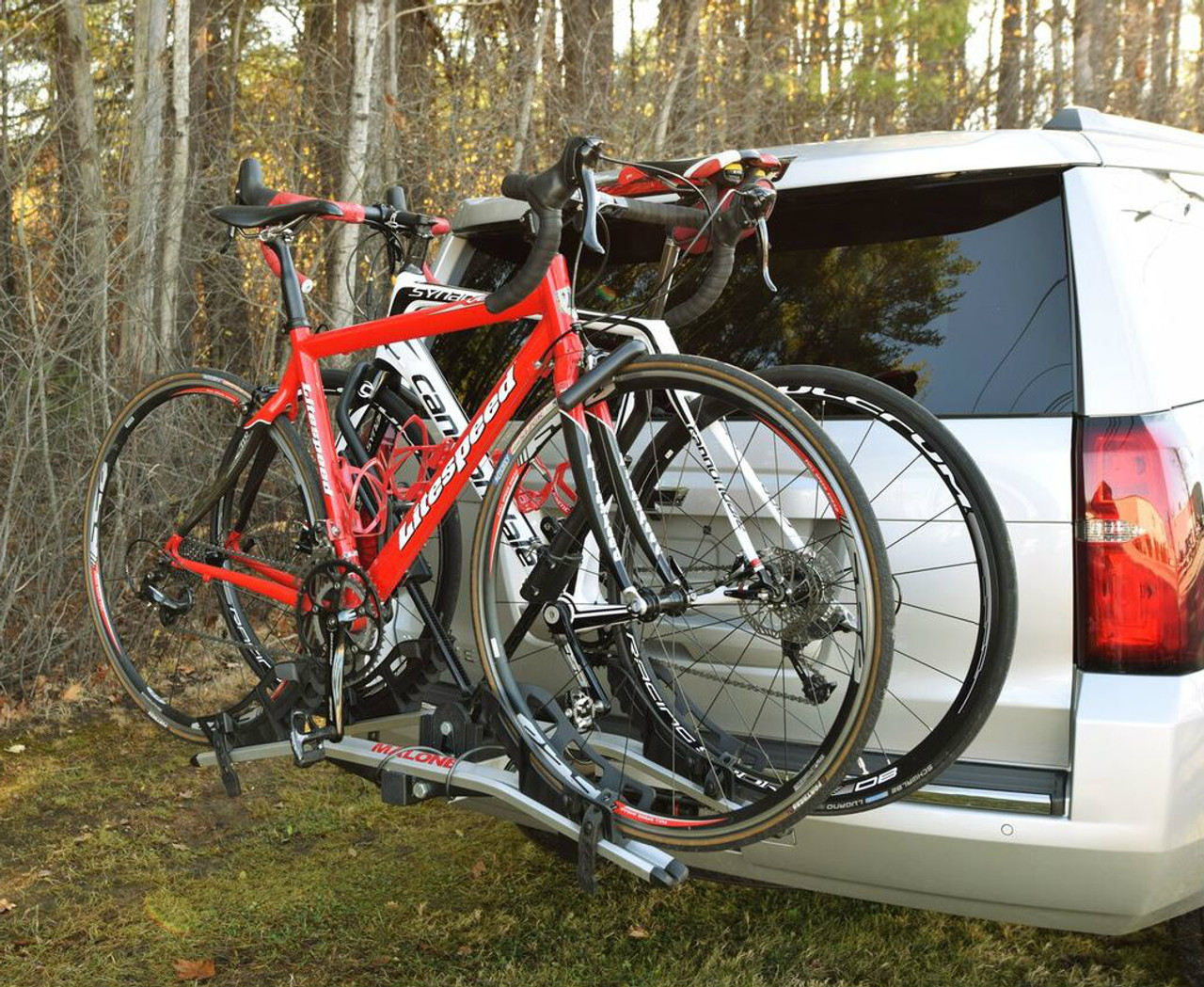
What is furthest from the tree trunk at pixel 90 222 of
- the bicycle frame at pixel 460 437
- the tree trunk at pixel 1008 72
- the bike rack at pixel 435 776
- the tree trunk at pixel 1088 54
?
the tree trunk at pixel 1088 54

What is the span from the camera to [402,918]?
12.0 feet

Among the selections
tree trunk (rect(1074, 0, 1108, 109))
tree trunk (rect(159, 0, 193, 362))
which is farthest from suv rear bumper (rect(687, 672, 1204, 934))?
tree trunk (rect(1074, 0, 1108, 109))

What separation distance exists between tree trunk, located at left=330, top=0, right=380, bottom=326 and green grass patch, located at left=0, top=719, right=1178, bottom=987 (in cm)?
357

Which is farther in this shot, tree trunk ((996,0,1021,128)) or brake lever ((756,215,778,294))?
tree trunk ((996,0,1021,128))

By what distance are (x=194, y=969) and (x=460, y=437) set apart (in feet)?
5.23

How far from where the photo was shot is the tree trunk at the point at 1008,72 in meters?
16.3

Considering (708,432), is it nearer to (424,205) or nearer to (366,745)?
(366,745)

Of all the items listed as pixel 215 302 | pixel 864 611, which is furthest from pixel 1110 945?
pixel 215 302

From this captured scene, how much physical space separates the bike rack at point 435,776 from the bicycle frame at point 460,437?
15.4 inches

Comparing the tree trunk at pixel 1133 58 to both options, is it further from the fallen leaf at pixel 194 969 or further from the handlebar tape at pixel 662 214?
the fallen leaf at pixel 194 969

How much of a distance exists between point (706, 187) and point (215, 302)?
466cm

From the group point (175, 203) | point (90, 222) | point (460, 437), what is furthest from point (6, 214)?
point (460, 437)

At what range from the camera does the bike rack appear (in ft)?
8.63

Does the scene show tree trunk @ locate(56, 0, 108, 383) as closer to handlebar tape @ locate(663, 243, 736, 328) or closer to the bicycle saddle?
the bicycle saddle
